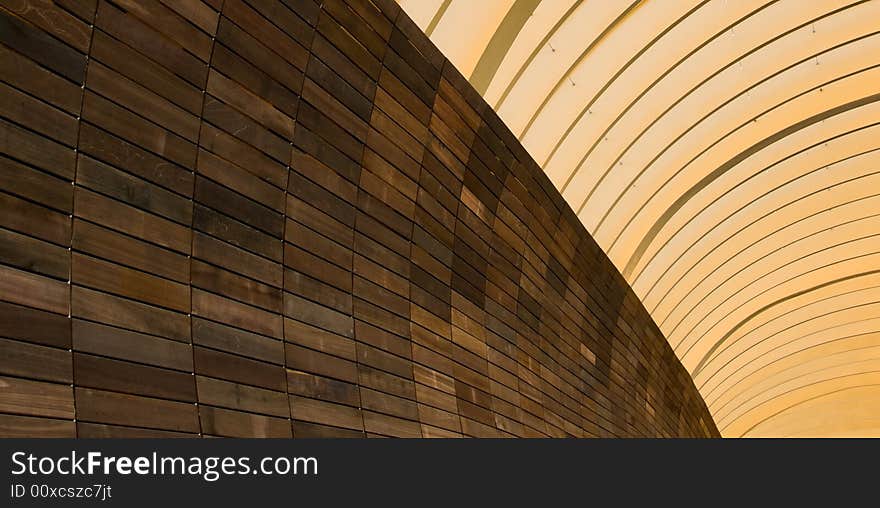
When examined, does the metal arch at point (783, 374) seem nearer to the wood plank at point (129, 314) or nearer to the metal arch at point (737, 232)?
the metal arch at point (737, 232)

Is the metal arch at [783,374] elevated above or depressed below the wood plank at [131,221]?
above

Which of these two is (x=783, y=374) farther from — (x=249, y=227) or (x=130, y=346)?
(x=130, y=346)

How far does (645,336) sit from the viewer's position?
73.4 feet

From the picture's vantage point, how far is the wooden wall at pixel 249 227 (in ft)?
20.3

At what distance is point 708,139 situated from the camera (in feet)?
65.9

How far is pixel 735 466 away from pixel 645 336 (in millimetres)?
18383

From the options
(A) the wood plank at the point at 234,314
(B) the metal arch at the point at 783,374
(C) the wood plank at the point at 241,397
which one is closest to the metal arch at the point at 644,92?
(A) the wood plank at the point at 234,314

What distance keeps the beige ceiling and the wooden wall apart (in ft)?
7.13

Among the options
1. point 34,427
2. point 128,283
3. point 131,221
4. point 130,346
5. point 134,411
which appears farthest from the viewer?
point 131,221

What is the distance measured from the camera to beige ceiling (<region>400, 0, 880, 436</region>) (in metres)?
14.9

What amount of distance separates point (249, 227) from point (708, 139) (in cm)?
1447

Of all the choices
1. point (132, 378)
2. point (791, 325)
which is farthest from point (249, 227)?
point (791, 325)

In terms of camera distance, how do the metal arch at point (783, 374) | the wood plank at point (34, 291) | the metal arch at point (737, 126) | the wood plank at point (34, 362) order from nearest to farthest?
the wood plank at point (34, 362), the wood plank at point (34, 291), the metal arch at point (737, 126), the metal arch at point (783, 374)

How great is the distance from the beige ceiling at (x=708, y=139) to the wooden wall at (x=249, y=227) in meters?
2.17
